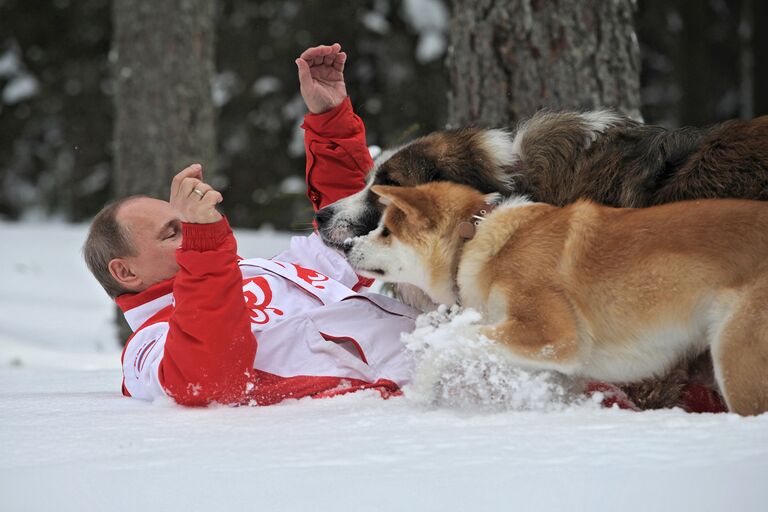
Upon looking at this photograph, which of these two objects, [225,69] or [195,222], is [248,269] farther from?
[225,69]

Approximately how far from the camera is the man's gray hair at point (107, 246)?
3.87 m

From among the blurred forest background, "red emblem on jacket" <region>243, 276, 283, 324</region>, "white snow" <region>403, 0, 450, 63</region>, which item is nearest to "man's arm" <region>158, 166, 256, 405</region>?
"red emblem on jacket" <region>243, 276, 283, 324</region>

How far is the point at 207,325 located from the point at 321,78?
1724 millimetres

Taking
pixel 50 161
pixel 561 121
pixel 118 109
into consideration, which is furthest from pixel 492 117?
pixel 50 161

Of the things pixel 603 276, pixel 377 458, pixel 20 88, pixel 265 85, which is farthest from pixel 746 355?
pixel 20 88

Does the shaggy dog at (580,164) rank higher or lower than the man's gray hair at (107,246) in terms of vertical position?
higher

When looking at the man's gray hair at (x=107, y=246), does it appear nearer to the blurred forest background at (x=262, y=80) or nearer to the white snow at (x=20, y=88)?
the blurred forest background at (x=262, y=80)

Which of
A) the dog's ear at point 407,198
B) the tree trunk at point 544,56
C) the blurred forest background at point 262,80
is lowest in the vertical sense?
the blurred forest background at point 262,80

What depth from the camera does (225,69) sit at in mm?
13820

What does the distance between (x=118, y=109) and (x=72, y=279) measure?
3.61 metres

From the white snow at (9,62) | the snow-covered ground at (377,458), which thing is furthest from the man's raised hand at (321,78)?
the white snow at (9,62)

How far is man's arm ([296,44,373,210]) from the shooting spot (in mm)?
4176

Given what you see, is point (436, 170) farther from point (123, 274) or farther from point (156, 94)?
point (156, 94)

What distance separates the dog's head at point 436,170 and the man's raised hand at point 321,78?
0.68 metres
